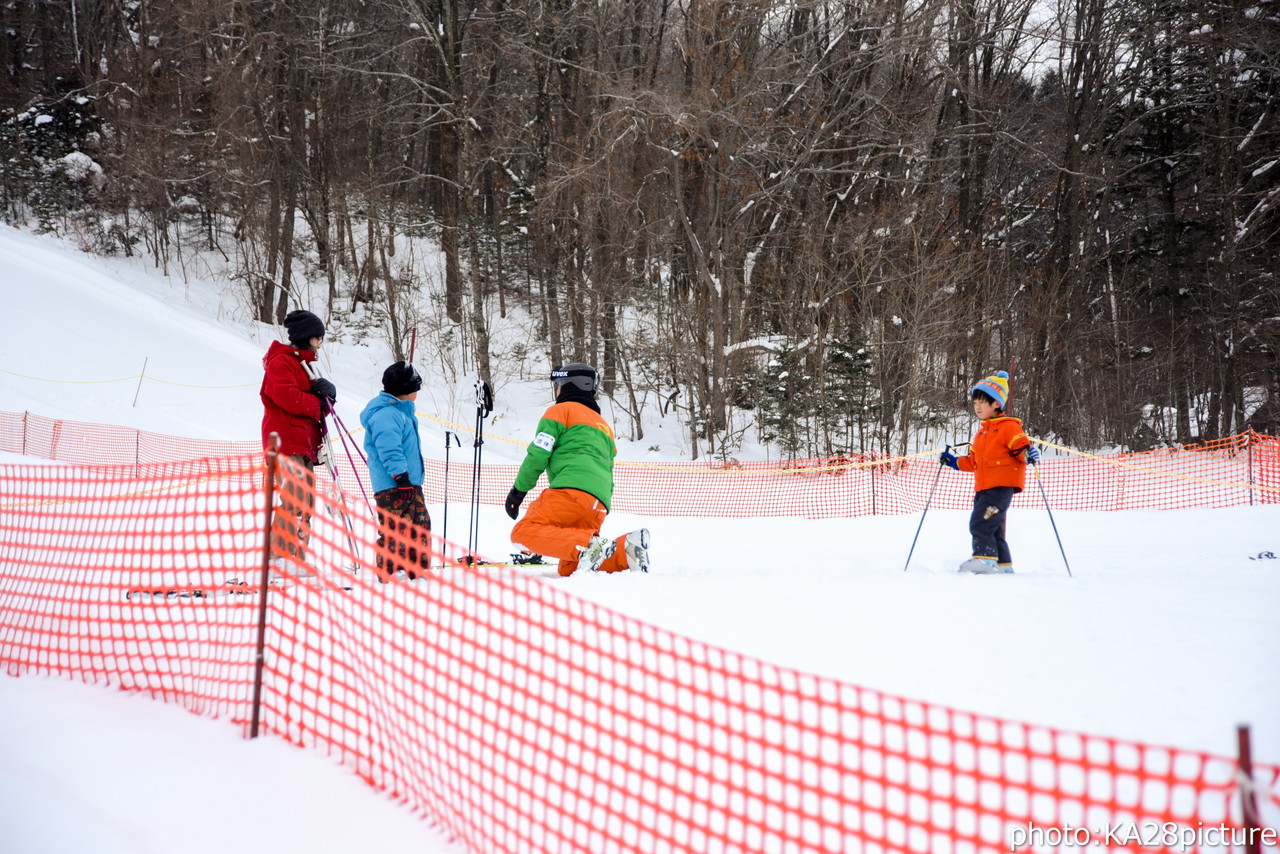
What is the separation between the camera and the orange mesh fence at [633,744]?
2344 millimetres

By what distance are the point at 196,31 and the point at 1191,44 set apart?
29.5 m

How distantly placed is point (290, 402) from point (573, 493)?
85.6 inches

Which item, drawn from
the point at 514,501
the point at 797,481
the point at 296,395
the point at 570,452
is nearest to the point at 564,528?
the point at 514,501

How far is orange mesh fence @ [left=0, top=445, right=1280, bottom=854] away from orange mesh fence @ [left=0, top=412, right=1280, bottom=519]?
26.7 ft

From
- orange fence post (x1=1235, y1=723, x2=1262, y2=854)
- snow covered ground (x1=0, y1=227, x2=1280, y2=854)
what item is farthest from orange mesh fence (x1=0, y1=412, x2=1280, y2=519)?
orange fence post (x1=1235, y1=723, x2=1262, y2=854)

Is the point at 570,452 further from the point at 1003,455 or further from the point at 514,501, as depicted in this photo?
the point at 1003,455

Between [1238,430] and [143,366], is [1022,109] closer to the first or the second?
[1238,430]

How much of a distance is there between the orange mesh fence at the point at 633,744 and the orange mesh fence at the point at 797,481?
8149mm

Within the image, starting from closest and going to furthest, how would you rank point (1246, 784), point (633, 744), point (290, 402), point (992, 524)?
point (1246, 784)
point (633, 744)
point (290, 402)
point (992, 524)

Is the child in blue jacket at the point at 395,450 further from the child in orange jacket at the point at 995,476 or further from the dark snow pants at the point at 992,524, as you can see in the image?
the dark snow pants at the point at 992,524

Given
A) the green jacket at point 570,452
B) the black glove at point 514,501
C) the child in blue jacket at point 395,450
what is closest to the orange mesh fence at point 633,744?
the child in blue jacket at point 395,450

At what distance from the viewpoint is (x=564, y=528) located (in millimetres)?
6262

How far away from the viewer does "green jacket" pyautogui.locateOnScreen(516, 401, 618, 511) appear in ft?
20.7

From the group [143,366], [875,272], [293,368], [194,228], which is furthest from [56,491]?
[194,228]
